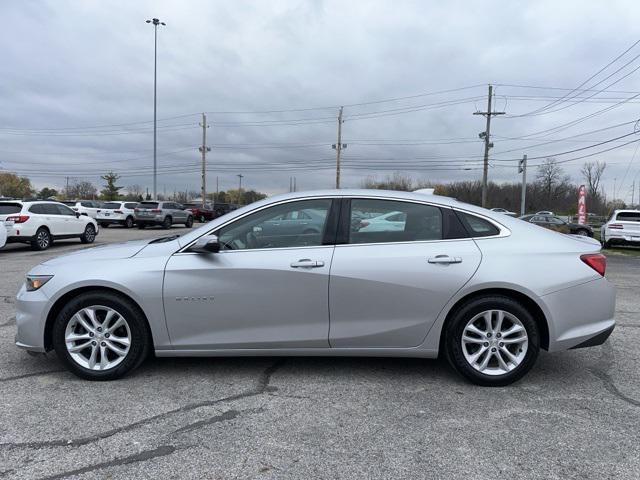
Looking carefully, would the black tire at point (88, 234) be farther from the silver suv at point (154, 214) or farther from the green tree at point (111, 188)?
the green tree at point (111, 188)

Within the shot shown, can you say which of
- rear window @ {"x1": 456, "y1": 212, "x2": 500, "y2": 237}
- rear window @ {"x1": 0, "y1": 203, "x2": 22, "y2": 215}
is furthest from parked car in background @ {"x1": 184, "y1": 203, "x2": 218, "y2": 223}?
rear window @ {"x1": 456, "y1": 212, "x2": 500, "y2": 237}

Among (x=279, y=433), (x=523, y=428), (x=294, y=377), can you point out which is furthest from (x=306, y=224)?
(x=523, y=428)

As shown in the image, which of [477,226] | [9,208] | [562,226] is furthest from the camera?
[562,226]

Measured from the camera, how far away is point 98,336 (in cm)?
391

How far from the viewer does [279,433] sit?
315 centimetres

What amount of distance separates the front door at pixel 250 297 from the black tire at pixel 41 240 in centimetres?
1334

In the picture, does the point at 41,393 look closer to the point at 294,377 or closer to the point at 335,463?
the point at 294,377

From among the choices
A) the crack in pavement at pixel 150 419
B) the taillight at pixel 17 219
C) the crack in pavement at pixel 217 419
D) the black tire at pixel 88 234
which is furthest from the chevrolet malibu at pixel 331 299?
the black tire at pixel 88 234

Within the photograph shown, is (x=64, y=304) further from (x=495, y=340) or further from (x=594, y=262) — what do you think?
(x=594, y=262)

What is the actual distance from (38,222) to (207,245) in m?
13.6

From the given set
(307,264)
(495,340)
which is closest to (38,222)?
Result: (307,264)

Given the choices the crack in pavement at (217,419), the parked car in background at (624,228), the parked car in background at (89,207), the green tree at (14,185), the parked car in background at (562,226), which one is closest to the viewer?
the crack in pavement at (217,419)

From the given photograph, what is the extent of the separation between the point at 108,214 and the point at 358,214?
2819 cm

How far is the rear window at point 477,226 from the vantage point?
13.1 feet
